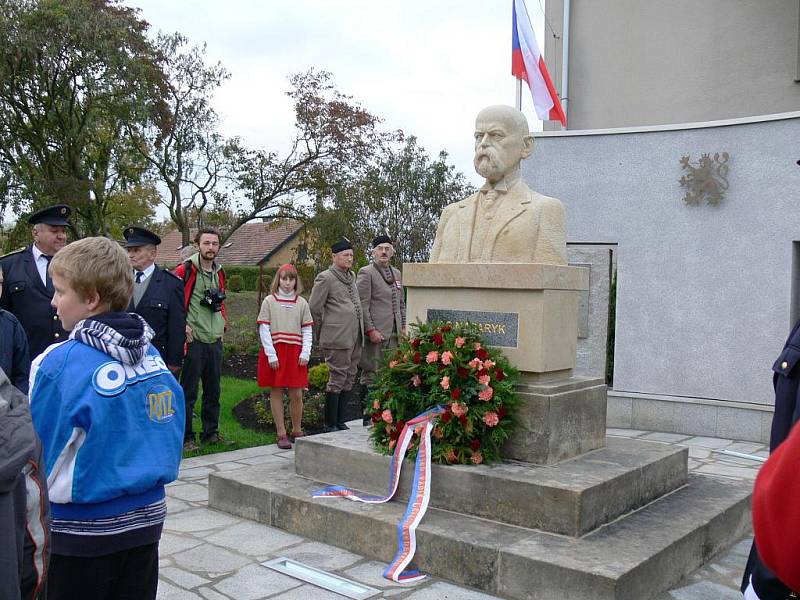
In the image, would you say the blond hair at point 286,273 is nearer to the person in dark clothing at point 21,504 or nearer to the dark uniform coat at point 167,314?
the dark uniform coat at point 167,314

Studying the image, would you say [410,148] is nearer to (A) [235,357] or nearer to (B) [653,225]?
(A) [235,357]

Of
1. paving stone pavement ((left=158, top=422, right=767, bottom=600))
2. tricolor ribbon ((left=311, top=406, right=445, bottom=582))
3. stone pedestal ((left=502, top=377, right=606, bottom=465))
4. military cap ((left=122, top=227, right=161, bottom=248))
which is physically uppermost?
military cap ((left=122, top=227, right=161, bottom=248))

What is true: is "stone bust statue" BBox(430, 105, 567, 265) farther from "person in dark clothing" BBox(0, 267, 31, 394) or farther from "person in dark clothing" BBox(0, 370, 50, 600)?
"person in dark clothing" BBox(0, 370, 50, 600)

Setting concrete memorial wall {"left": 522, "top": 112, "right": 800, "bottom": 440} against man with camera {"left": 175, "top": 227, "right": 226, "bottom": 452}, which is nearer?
man with camera {"left": 175, "top": 227, "right": 226, "bottom": 452}

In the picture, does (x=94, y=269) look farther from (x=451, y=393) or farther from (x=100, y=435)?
(x=451, y=393)

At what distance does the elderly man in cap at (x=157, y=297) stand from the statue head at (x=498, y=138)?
2.83m

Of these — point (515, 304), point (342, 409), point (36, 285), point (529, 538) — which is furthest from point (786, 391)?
point (342, 409)

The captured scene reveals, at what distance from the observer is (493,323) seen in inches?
203

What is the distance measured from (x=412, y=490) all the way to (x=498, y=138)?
254cm

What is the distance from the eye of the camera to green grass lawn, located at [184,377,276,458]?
23.9 ft

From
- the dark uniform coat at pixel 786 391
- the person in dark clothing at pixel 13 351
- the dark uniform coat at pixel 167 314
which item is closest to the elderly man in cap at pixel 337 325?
the dark uniform coat at pixel 167 314

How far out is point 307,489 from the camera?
5.20 m

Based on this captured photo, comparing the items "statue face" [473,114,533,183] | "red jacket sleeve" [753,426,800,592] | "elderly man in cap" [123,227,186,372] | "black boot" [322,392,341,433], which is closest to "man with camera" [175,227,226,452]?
"elderly man in cap" [123,227,186,372]

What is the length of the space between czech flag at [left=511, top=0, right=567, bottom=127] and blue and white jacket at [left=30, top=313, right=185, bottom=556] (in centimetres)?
810
